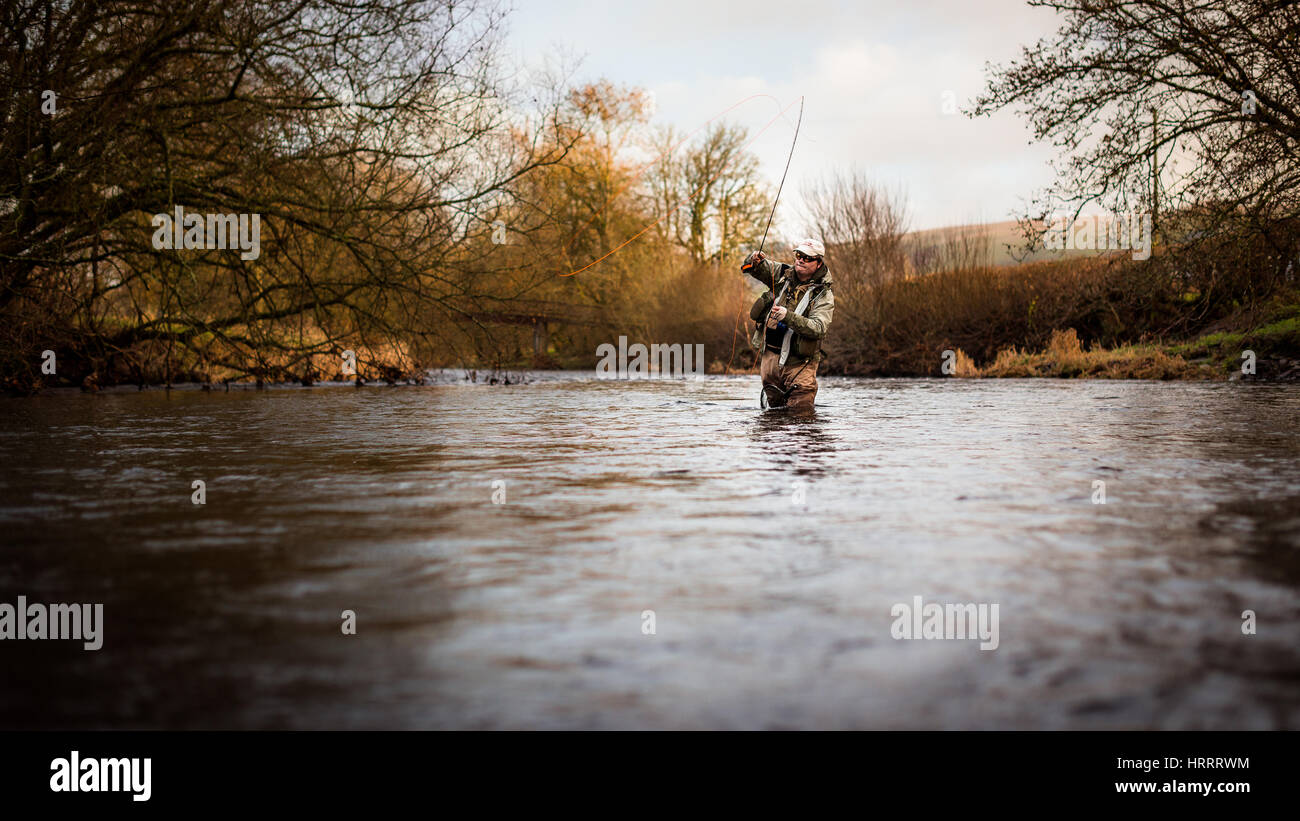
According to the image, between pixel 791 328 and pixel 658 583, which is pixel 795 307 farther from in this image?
pixel 658 583

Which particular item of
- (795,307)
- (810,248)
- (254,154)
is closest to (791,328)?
(795,307)

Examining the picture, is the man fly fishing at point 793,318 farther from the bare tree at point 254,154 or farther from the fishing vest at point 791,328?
the bare tree at point 254,154

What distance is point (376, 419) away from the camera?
1339cm

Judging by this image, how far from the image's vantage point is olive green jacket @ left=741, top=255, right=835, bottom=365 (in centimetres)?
1237

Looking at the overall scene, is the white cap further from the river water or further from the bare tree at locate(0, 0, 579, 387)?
the bare tree at locate(0, 0, 579, 387)

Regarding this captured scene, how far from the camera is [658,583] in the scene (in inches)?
160

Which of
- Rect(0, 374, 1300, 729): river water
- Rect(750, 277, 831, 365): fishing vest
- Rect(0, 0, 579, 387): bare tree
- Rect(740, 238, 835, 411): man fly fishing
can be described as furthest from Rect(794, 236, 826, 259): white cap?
Rect(0, 0, 579, 387): bare tree

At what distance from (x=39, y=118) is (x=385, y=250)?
4.89 meters

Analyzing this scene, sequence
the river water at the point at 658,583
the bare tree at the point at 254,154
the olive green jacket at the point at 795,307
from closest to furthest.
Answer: the river water at the point at 658,583, the olive green jacket at the point at 795,307, the bare tree at the point at 254,154

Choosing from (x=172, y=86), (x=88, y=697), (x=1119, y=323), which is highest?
(x=172, y=86)

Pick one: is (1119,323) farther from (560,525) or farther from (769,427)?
(560,525)

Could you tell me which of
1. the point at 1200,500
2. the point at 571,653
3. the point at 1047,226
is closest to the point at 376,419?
→ the point at 1200,500

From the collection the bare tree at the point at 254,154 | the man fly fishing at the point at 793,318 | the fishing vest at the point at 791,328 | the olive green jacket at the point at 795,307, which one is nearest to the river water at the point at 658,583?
the olive green jacket at the point at 795,307

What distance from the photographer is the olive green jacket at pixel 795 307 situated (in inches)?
487
